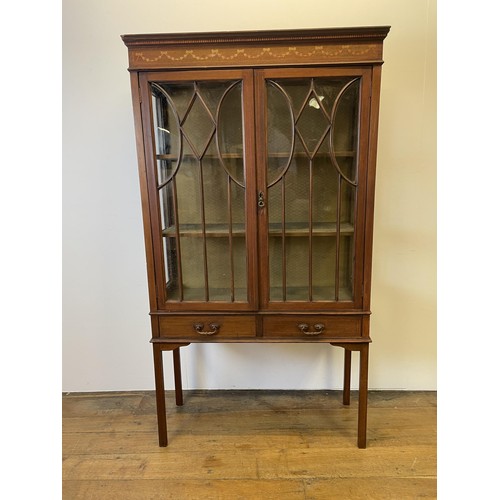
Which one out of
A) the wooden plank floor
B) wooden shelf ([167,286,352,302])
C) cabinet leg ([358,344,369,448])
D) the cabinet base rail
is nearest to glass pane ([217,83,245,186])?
wooden shelf ([167,286,352,302])

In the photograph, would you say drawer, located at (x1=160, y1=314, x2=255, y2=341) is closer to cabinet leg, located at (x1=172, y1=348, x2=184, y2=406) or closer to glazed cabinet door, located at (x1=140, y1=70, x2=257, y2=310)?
glazed cabinet door, located at (x1=140, y1=70, x2=257, y2=310)

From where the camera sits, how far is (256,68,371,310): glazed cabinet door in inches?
53.7

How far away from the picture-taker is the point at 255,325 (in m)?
1.49

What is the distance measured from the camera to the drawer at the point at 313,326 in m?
1.47

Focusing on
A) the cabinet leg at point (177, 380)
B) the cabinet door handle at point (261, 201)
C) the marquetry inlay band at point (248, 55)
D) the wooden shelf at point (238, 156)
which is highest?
the marquetry inlay band at point (248, 55)

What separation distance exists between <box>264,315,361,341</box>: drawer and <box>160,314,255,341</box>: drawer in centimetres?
9

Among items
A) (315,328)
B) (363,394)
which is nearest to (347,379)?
(363,394)

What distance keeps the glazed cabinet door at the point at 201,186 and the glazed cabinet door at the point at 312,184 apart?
0.07 metres

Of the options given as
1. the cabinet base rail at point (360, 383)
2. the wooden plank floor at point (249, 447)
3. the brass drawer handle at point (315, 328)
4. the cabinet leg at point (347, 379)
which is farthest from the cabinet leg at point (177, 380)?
the cabinet leg at point (347, 379)

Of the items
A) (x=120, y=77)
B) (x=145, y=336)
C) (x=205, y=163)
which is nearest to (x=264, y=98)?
(x=205, y=163)

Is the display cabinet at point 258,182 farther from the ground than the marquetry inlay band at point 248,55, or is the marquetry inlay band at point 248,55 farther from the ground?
the marquetry inlay band at point 248,55

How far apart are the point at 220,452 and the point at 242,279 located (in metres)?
0.72

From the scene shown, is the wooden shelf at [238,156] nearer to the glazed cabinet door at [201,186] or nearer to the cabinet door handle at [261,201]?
the glazed cabinet door at [201,186]

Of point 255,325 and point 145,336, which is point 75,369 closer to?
point 145,336
